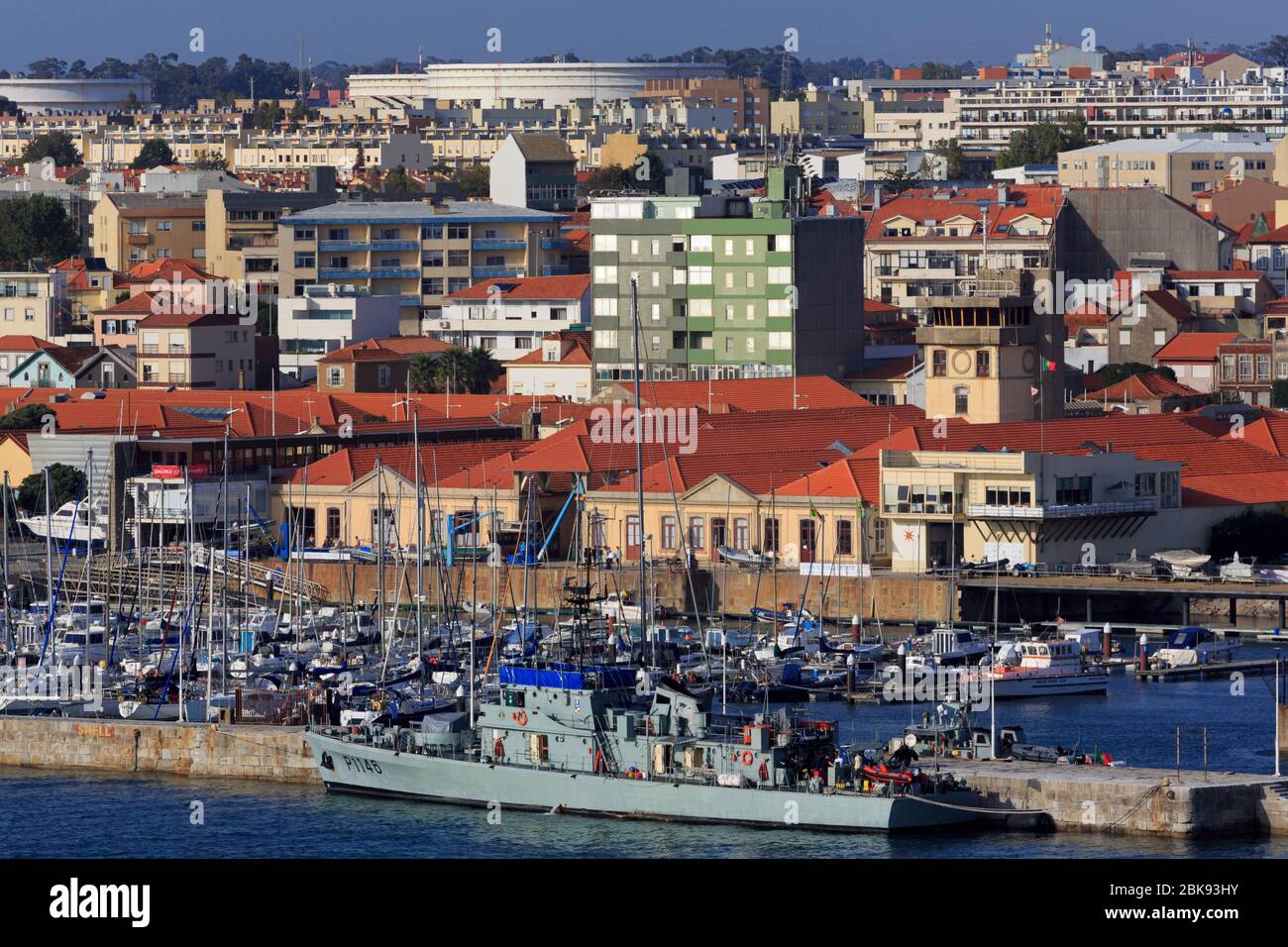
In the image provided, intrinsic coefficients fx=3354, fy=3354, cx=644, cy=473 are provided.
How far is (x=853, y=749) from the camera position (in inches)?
1800

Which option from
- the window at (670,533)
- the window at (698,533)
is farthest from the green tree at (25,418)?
the window at (698,533)

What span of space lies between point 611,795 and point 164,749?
27.3 feet

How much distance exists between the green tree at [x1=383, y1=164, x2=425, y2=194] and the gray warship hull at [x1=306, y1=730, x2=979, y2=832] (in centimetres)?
12124

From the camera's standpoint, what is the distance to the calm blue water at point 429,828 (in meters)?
42.6

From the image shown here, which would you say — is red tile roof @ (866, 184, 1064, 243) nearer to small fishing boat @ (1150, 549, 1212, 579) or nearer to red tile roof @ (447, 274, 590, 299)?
red tile roof @ (447, 274, 590, 299)

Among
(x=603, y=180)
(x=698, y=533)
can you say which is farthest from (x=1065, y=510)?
(x=603, y=180)

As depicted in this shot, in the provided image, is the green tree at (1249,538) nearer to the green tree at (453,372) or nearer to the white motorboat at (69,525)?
the white motorboat at (69,525)

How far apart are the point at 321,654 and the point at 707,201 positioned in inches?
1714

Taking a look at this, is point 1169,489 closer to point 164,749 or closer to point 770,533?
point 770,533

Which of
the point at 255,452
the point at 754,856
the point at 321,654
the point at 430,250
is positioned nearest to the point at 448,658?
the point at 321,654

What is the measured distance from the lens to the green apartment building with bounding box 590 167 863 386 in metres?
102

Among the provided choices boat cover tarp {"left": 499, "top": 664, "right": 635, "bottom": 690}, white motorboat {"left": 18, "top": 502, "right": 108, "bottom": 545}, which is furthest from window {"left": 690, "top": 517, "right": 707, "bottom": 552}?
boat cover tarp {"left": 499, "top": 664, "right": 635, "bottom": 690}

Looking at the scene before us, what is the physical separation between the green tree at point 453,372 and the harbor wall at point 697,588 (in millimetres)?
30703
